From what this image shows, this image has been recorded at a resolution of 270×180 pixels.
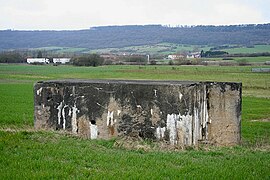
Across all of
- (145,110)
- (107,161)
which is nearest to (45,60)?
(145,110)

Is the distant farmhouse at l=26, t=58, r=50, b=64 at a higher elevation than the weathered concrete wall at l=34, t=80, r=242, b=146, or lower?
lower

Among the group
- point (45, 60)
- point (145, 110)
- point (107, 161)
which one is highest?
point (145, 110)

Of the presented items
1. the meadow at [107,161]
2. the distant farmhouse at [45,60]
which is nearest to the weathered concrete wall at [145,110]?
the meadow at [107,161]

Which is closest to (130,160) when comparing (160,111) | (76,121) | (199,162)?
(199,162)

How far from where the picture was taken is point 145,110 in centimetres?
1260

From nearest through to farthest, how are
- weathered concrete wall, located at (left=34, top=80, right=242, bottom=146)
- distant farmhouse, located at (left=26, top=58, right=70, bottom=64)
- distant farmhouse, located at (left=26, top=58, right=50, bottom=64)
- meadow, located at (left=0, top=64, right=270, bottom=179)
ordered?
meadow, located at (left=0, top=64, right=270, bottom=179)
weathered concrete wall, located at (left=34, top=80, right=242, bottom=146)
distant farmhouse, located at (left=26, top=58, right=70, bottom=64)
distant farmhouse, located at (left=26, top=58, right=50, bottom=64)

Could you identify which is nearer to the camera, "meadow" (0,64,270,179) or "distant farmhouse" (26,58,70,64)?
"meadow" (0,64,270,179)

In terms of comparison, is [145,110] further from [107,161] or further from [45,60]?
[45,60]

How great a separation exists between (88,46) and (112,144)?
177 metres

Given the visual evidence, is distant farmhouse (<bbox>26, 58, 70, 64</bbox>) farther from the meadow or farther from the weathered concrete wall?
the meadow

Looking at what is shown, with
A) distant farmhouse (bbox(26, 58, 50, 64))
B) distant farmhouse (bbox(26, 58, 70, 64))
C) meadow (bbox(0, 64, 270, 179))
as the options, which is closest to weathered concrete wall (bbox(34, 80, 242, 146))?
meadow (bbox(0, 64, 270, 179))

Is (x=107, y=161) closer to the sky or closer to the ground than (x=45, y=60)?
closer to the sky

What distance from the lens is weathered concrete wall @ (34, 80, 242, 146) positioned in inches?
485

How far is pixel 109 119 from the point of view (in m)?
12.9
